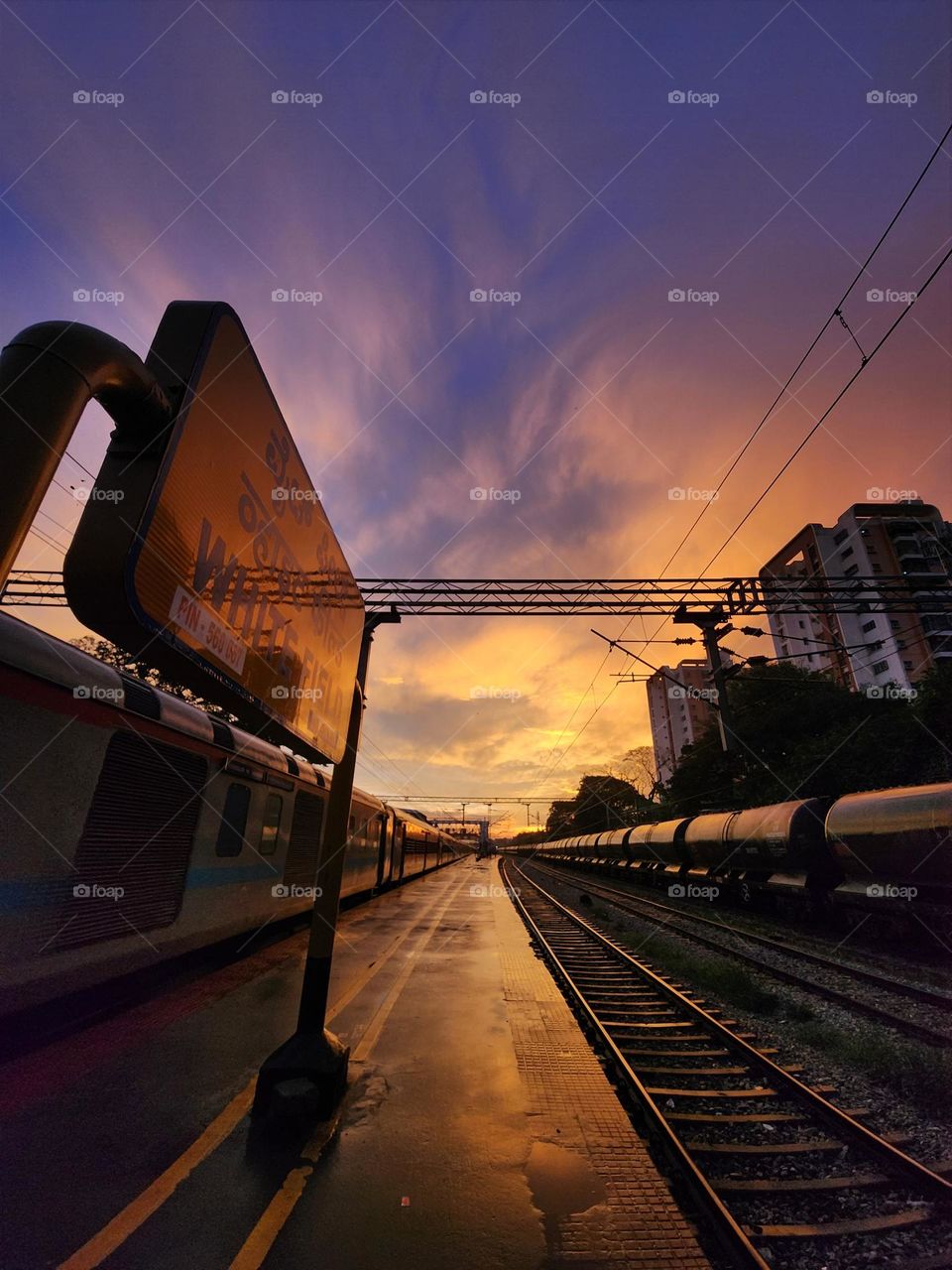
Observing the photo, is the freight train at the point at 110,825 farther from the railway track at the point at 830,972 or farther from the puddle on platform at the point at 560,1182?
the railway track at the point at 830,972

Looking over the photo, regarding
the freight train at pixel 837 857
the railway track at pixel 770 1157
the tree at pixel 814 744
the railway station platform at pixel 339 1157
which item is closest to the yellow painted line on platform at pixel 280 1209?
the railway station platform at pixel 339 1157

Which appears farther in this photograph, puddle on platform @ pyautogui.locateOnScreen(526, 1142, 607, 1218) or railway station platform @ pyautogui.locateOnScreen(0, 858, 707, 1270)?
puddle on platform @ pyautogui.locateOnScreen(526, 1142, 607, 1218)

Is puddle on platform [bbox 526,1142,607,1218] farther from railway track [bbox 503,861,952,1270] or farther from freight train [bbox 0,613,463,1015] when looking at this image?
freight train [bbox 0,613,463,1015]

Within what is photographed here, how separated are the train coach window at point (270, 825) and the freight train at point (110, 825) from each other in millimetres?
37

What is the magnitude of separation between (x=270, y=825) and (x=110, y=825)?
147 inches

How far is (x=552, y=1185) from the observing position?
313cm

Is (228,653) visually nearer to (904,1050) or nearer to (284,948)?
(904,1050)

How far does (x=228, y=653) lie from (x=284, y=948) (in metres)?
9.00

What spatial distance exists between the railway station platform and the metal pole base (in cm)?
13

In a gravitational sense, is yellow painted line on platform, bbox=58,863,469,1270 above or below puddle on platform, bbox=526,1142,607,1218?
above

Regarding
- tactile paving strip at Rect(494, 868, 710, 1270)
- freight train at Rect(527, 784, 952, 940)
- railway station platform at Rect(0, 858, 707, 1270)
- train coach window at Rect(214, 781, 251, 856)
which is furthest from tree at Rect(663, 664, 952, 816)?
railway station platform at Rect(0, 858, 707, 1270)

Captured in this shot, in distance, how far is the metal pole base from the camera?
363cm

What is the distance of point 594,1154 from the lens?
349 cm

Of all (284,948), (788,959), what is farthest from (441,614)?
(788,959)
